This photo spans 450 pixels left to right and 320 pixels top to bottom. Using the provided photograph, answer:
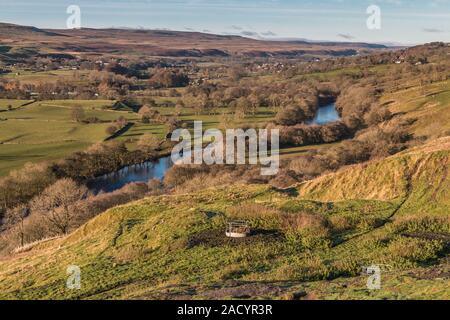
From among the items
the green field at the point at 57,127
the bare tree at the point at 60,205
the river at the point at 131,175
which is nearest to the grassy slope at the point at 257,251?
the bare tree at the point at 60,205

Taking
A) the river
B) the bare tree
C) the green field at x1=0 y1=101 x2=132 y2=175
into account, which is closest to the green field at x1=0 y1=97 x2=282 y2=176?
the green field at x1=0 y1=101 x2=132 y2=175

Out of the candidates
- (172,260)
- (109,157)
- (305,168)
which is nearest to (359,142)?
(305,168)

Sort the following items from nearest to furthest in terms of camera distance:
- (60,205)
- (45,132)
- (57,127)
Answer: (60,205), (45,132), (57,127)

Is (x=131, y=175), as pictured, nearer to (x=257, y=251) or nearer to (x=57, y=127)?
(x=57, y=127)

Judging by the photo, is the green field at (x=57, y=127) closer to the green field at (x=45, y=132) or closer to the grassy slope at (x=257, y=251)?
the green field at (x=45, y=132)

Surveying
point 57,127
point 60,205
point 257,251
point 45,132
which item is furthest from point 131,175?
point 257,251

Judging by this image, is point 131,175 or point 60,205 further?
point 131,175

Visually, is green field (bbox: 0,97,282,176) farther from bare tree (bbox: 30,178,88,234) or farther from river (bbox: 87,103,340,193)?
bare tree (bbox: 30,178,88,234)

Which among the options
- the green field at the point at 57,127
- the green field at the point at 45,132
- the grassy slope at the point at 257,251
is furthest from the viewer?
the green field at the point at 57,127
